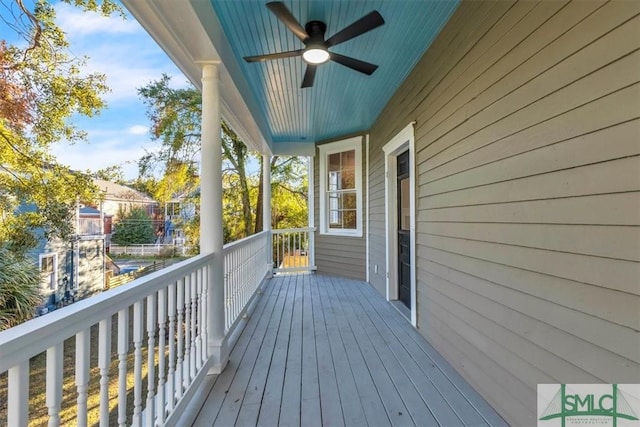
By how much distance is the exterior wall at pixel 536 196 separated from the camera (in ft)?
3.69

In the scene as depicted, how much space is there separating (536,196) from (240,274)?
2839 millimetres

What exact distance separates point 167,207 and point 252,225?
2.74m

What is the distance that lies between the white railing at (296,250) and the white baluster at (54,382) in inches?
204

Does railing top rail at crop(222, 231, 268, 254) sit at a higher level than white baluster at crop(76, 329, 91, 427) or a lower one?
higher

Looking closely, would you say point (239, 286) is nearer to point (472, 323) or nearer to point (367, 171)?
point (472, 323)

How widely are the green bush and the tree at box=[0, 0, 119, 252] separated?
262 millimetres

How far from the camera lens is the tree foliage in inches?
349

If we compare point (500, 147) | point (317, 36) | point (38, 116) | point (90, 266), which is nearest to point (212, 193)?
point (317, 36)

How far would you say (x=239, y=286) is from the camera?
10.9 ft

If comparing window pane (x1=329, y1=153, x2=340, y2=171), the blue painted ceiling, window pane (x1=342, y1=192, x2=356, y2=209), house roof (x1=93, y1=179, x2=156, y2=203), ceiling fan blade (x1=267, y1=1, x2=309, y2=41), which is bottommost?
window pane (x1=342, y1=192, x2=356, y2=209)

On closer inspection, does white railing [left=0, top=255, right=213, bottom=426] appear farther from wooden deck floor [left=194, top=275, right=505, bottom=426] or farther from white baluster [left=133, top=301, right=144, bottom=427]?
wooden deck floor [left=194, top=275, right=505, bottom=426]

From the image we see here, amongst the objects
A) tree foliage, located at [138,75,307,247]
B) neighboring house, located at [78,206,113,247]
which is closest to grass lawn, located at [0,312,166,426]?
neighboring house, located at [78,206,113,247]

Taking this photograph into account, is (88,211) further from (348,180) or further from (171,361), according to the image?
(171,361)

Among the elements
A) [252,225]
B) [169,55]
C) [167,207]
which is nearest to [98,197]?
[167,207]
